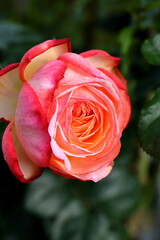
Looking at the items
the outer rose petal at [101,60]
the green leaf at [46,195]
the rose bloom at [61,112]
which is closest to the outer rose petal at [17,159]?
the rose bloom at [61,112]

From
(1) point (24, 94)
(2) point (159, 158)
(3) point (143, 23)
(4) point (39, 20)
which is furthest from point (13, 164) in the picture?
(4) point (39, 20)

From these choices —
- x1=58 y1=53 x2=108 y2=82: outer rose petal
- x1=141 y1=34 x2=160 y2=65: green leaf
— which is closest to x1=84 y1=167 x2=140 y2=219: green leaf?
x1=141 y1=34 x2=160 y2=65: green leaf

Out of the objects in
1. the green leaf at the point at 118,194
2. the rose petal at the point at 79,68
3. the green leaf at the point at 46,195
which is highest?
the rose petal at the point at 79,68

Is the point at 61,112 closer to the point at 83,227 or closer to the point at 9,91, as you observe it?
the point at 9,91

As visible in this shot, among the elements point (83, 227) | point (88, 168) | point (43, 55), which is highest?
point (43, 55)

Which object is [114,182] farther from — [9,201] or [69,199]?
[9,201]

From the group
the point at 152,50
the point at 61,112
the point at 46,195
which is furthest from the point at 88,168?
the point at 46,195

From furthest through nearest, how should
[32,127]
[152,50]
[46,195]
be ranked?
1. [46,195]
2. [152,50]
3. [32,127]

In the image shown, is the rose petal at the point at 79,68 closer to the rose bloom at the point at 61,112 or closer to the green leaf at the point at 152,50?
the rose bloom at the point at 61,112
